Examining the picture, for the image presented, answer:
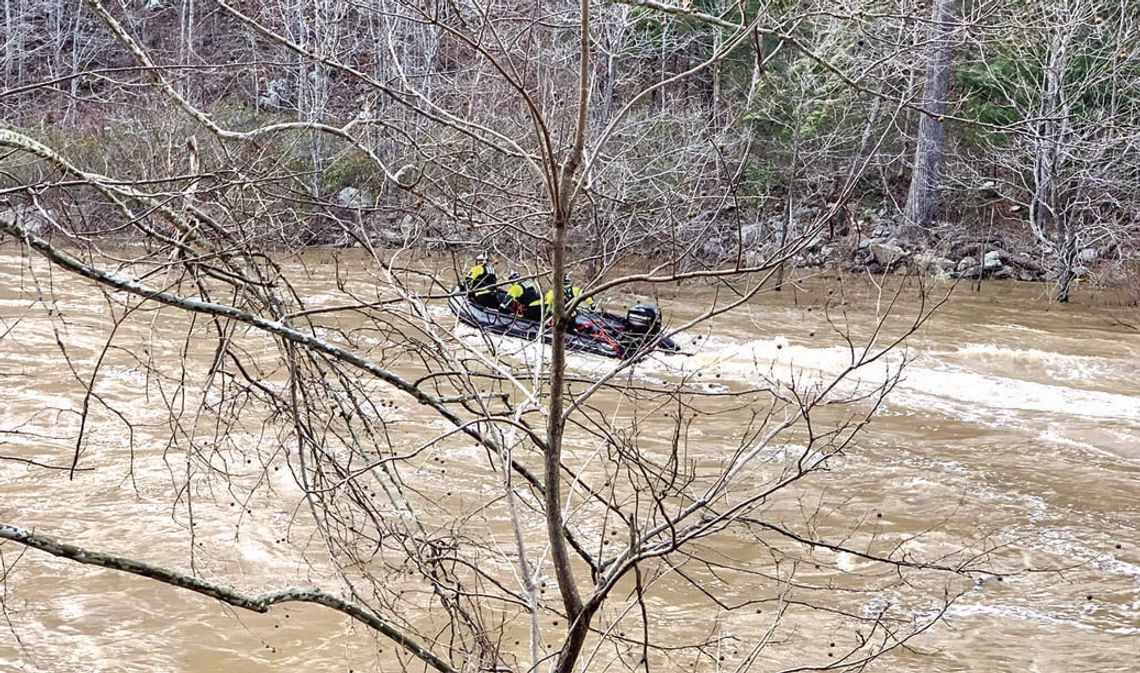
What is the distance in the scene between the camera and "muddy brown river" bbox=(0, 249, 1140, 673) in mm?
6641

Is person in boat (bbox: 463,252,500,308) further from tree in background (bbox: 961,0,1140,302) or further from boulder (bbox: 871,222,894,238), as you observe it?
boulder (bbox: 871,222,894,238)

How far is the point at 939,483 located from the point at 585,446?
3.05m

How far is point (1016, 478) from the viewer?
33.3 feet

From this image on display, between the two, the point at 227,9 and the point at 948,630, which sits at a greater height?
the point at 227,9

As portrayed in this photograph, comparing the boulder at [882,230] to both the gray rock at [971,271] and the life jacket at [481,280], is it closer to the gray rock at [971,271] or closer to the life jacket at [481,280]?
the gray rock at [971,271]

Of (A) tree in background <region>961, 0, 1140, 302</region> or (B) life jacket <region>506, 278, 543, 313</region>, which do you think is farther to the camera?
(A) tree in background <region>961, 0, 1140, 302</region>

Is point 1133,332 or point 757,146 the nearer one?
point 1133,332

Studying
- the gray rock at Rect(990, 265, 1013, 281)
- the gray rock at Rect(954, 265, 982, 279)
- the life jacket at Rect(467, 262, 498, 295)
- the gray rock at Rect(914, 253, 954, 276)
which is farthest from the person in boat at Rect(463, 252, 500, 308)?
the gray rock at Rect(990, 265, 1013, 281)

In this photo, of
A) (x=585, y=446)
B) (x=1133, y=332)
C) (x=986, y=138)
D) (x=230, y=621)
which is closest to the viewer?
(x=230, y=621)

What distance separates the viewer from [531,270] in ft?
14.0

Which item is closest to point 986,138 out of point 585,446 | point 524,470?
point 585,446

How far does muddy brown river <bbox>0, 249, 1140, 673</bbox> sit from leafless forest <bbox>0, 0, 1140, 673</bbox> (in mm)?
118

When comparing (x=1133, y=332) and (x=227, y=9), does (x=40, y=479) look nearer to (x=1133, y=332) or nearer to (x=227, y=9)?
(x=227, y=9)

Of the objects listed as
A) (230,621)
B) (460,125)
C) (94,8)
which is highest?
(94,8)
